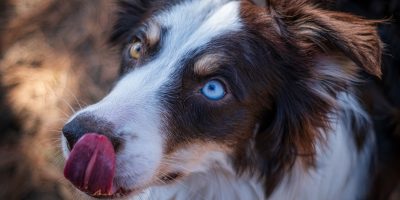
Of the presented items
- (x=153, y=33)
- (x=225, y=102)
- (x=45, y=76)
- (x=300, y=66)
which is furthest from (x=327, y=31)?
(x=45, y=76)

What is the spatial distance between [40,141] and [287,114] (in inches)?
75.7

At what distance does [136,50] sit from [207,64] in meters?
0.38

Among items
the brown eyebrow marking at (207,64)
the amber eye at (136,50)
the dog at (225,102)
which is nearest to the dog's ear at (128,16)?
the dog at (225,102)

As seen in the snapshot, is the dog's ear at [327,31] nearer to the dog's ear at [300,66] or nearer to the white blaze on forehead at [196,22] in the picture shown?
the dog's ear at [300,66]

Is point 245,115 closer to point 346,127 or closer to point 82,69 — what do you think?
point 346,127

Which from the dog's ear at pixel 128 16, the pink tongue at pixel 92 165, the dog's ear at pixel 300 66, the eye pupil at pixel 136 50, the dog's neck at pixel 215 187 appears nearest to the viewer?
the pink tongue at pixel 92 165

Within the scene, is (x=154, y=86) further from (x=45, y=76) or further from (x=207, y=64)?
(x=45, y=76)

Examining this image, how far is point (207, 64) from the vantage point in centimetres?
241

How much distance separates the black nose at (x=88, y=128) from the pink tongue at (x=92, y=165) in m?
0.02

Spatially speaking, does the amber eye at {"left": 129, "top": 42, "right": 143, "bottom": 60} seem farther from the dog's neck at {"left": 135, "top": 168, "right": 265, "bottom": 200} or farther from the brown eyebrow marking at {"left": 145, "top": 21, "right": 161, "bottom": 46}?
the dog's neck at {"left": 135, "top": 168, "right": 265, "bottom": 200}

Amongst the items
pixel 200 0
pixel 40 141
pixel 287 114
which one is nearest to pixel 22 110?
pixel 40 141

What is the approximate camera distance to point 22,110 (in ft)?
12.9

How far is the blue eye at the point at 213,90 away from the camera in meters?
2.43

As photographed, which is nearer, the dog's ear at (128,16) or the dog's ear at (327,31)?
the dog's ear at (327,31)
